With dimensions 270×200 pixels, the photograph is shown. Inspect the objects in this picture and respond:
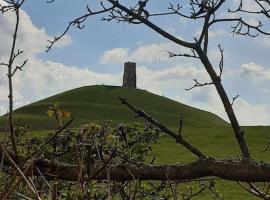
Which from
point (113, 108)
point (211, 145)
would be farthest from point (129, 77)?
point (211, 145)

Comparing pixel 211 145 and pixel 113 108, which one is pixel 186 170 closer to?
pixel 211 145

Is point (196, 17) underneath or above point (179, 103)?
underneath

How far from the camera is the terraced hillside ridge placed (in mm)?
75938

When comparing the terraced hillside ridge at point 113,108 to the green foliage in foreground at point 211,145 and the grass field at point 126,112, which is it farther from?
the green foliage in foreground at point 211,145

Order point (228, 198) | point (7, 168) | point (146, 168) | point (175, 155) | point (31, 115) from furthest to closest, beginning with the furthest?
point (31, 115)
point (175, 155)
point (228, 198)
point (7, 168)
point (146, 168)

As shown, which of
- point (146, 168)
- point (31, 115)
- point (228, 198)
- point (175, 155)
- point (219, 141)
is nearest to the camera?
point (146, 168)

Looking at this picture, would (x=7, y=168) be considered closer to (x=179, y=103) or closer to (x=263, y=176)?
(x=263, y=176)

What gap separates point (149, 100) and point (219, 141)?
49.7 m

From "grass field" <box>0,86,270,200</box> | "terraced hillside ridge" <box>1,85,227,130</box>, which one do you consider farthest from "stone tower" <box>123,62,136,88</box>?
"grass field" <box>0,86,270,200</box>

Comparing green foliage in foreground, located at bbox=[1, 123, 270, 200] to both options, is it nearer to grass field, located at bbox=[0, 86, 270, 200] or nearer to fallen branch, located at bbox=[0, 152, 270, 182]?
grass field, located at bbox=[0, 86, 270, 200]

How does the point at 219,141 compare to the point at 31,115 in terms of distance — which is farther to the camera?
the point at 31,115

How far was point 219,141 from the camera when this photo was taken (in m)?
38.5

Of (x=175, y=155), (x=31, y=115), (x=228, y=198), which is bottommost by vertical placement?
(x=228, y=198)

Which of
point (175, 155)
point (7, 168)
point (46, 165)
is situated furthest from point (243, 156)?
point (175, 155)
